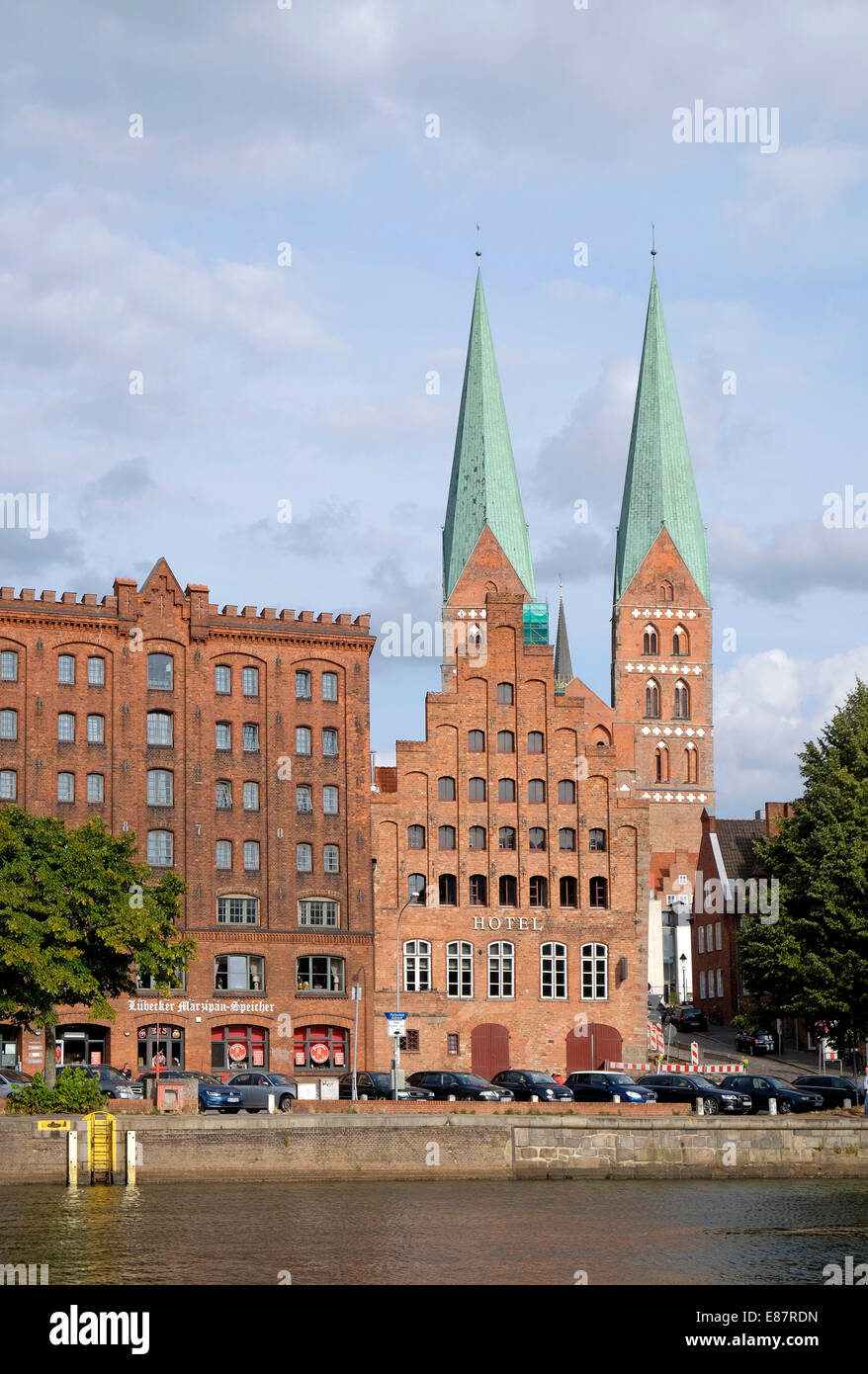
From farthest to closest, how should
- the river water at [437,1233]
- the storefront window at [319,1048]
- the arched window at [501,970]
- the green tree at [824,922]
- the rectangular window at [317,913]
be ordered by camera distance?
the arched window at [501,970], the rectangular window at [317,913], the storefront window at [319,1048], the green tree at [824,922], the river water at [437,1233]

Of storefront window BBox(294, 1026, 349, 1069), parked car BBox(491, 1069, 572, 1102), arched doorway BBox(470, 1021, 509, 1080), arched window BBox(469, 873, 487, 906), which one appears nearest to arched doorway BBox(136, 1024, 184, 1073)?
storefront window BBox(294, 1026, 349, 1069)

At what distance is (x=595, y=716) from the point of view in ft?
344

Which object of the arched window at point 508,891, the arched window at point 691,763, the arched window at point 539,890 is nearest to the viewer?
the arched window at point 508,891

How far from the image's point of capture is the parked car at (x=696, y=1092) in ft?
205

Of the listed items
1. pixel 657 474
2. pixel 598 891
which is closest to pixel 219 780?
pixel 598 891

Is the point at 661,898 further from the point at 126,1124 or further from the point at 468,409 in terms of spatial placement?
the point at 126,1124

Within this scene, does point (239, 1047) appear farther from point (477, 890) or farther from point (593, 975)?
point (593, 975)

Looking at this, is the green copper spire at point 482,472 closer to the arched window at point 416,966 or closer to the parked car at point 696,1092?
the arched window at point 416,966

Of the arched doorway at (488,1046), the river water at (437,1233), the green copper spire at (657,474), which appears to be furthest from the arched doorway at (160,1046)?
the green copper spire at (657,474)

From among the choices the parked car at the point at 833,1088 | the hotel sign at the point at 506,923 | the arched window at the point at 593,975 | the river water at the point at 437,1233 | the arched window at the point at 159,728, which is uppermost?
the arched window at the point at 159,728

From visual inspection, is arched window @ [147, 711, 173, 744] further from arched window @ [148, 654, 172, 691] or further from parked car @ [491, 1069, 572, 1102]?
parked car @ [491, 1069, 572, 1102]

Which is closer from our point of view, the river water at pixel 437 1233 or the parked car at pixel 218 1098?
the river water at pixel 437 1233

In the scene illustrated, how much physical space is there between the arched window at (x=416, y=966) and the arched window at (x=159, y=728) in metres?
14.2

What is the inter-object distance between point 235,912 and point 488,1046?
12.9 meters
